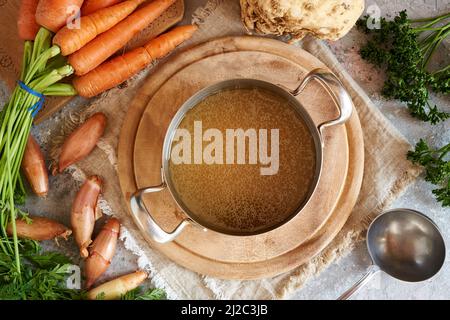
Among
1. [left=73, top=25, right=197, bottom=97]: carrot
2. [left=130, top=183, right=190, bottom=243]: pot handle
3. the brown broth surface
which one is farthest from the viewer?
[left=73, top=25, right=197, bottom=97]: carrot

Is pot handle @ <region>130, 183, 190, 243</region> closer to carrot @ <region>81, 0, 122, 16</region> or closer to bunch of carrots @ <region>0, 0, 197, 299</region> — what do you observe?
bunch of carrots @ <region>0, 0, 197, 299</region>

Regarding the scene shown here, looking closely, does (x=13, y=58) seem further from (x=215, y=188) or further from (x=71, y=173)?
(x=215, y=188)

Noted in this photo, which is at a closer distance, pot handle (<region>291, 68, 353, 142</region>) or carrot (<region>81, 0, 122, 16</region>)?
pot handle (<region>291, 68, 353, 142</region>)

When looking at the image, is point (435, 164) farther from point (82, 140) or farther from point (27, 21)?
point (27, 21)

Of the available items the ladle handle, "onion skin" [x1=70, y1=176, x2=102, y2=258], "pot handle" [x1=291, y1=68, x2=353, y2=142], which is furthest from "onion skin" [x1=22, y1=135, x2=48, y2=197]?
the ladle handle

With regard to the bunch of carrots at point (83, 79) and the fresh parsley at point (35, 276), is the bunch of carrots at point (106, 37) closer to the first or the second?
the bunch of carrots at point (83, 79)

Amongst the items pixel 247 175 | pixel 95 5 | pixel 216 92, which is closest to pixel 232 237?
pixel 247 175

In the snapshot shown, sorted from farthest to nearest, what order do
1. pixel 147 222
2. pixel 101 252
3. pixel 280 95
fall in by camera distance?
pixel 101 252, pixel 280 95, pixel 147 222
